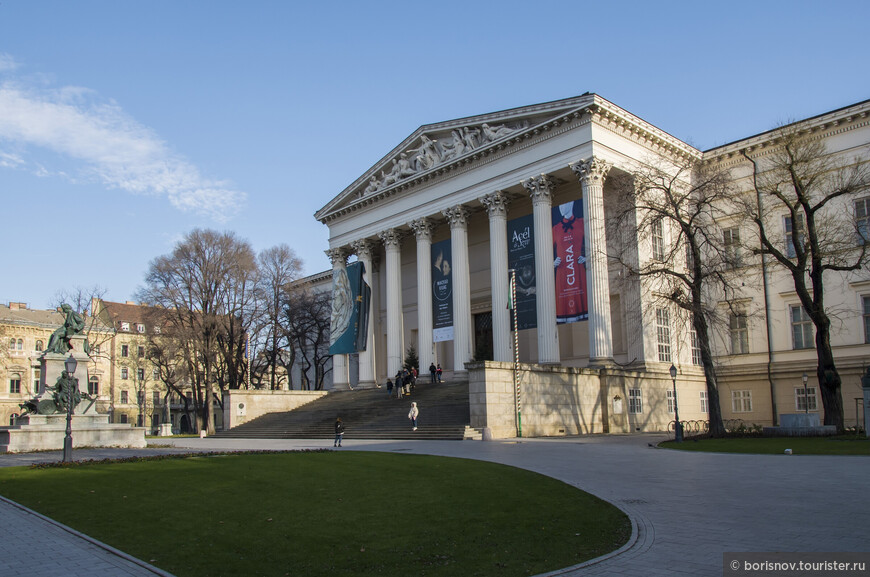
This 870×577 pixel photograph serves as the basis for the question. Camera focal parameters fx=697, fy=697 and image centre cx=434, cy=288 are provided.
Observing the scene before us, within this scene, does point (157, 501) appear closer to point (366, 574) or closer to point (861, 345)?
point (366, 574)

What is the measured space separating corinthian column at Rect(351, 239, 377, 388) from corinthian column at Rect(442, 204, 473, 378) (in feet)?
29.9

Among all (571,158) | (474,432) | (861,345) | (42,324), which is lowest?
(474,432)

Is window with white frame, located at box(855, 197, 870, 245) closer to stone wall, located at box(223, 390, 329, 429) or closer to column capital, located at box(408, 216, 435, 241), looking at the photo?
column capital, located at box(408, 216, 435, 241)

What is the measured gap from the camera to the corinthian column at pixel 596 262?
3716 cm

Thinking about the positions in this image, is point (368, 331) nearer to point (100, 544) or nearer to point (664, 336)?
point (664, 336)

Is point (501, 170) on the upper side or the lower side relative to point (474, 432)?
upper

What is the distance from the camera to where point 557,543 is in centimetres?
930

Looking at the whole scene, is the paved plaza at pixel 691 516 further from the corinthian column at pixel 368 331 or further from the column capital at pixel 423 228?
the corinthian column at pixel 368 331

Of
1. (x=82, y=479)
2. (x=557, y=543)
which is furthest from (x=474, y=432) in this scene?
(x=557, y=543)

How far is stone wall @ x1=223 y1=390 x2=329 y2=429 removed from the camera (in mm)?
46219

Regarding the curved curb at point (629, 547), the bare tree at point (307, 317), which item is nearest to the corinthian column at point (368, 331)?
the bare tree at point (307, 317)

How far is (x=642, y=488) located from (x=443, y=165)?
112 ft

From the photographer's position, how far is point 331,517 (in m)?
10.9

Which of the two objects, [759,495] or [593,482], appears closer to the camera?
[759,495]
